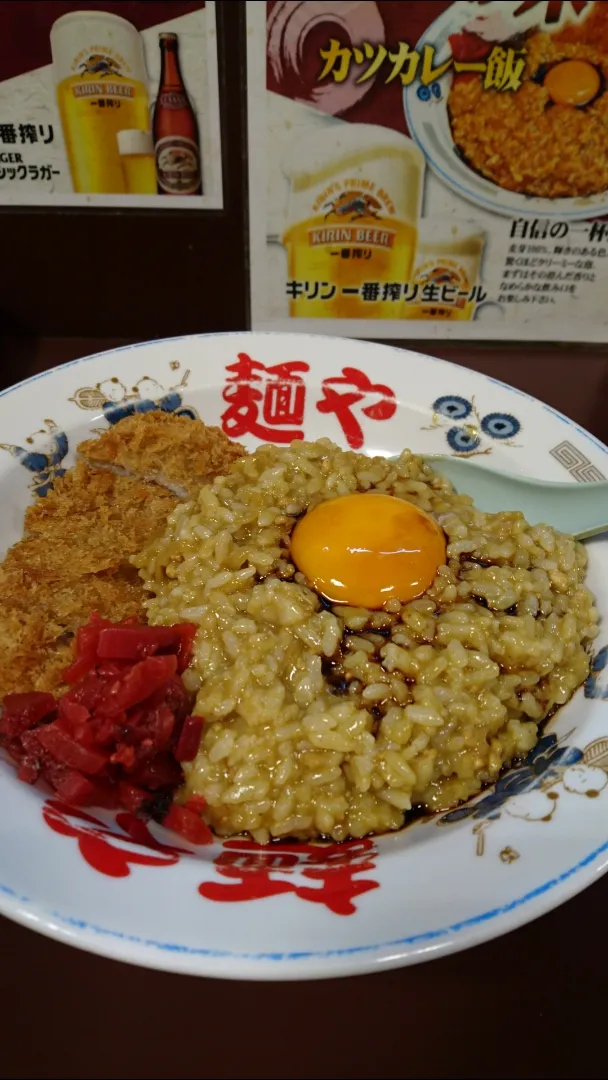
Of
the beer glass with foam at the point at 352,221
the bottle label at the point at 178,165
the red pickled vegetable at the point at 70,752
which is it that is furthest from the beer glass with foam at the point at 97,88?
the red pickled vegetable at the point at 70,752

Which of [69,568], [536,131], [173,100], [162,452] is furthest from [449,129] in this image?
[69,568]

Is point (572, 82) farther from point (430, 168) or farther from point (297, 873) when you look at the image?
point (297, 873)

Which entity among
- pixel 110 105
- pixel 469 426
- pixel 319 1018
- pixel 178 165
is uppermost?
pixel 110 105

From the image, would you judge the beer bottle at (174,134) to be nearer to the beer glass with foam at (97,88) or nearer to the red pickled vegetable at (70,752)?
the beer glass with foam at (97,88)

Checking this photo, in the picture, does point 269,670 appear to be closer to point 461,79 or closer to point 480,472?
point 480,472

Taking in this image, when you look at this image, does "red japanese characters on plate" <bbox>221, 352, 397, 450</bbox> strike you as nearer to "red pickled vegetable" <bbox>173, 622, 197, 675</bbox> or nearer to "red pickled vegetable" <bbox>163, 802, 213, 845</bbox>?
"red pickled vegetable" <bbox>173, 622, 197, 675</bbox>

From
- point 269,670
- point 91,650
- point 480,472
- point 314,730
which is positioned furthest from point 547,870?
point 480,472
